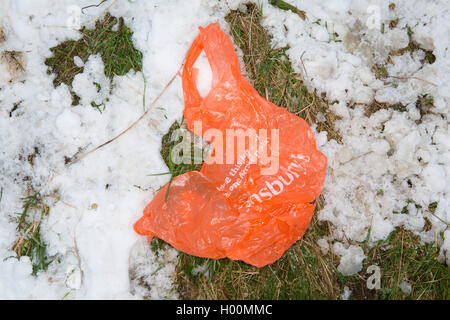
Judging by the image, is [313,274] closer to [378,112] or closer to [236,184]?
[236,184]

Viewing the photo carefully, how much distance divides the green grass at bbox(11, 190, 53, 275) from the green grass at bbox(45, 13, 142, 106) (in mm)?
523

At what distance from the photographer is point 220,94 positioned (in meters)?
1.78

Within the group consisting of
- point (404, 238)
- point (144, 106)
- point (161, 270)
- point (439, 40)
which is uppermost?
point (439, 40)

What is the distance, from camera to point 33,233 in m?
1.77

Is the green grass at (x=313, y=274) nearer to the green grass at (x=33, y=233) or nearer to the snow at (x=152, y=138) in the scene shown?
the snow at (x=152, y=138)

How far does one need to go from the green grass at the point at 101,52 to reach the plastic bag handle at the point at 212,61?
25 centimetres

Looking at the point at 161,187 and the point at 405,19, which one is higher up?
the point at 405,19

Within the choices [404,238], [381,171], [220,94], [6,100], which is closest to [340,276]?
[404,238]

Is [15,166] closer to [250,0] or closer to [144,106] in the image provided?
[144,106]

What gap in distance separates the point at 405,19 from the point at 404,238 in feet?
3.58

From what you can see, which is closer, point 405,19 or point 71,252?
point 71,252

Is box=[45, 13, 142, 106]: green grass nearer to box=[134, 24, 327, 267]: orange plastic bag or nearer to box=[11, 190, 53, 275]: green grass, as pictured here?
box=[134, 24, 327, 267]: orange plastic bag

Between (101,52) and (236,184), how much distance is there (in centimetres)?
93

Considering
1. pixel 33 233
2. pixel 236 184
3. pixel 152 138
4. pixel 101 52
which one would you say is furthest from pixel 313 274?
pixel 101 52
